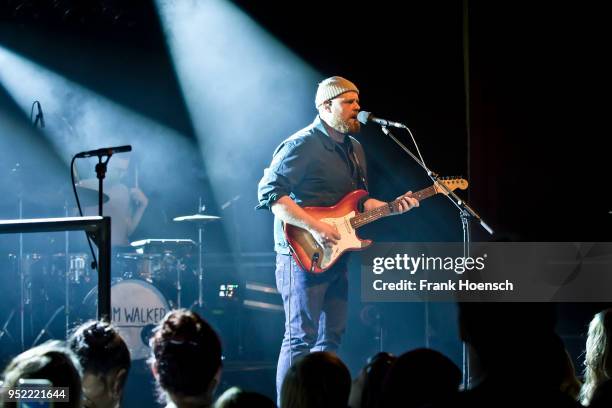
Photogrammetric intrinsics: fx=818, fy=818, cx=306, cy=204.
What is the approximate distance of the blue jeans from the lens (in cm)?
529

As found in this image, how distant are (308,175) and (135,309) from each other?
268 centimetres

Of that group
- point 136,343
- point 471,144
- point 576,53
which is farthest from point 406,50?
point 136,343

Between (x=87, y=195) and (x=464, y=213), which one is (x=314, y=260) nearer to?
(x=464, y=213)

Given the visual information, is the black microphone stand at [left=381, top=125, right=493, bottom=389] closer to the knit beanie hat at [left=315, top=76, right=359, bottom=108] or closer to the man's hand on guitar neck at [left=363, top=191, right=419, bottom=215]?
the man's hand on guitar neck at [left=363, top=191, right=419, bottom=215]

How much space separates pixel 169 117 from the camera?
8.27 meters

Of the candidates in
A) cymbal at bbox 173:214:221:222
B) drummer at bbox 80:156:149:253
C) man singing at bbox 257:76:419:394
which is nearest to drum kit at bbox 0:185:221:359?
cymbal at bbox 173:214:221:222

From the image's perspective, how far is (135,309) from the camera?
741cm

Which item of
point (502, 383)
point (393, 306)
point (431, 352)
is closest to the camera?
point (502, 383)

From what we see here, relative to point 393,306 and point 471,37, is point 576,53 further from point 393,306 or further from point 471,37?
point 393,306

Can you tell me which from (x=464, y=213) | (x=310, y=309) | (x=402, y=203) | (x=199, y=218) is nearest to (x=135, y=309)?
(x=199, y=218)

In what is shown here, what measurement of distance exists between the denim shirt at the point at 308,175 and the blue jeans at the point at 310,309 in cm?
21

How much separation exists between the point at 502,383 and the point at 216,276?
580 cm

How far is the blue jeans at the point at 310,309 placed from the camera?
17.3 ft

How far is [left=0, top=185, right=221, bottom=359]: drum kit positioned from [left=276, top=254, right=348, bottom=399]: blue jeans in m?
2.36
